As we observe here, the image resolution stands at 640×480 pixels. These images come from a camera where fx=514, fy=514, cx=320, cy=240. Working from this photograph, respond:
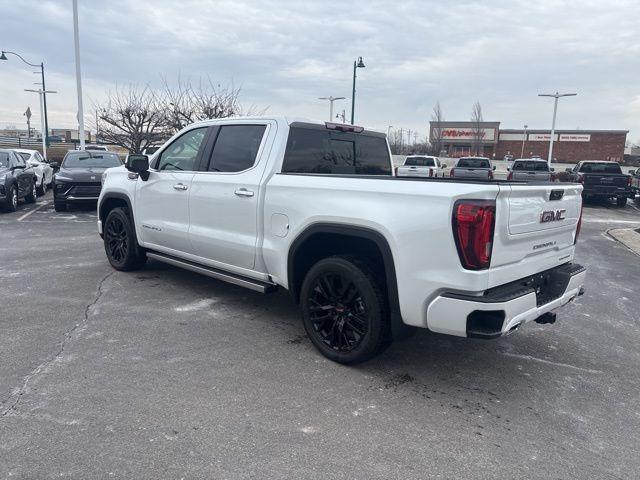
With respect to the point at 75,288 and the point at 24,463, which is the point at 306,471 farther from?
the point at 75,288

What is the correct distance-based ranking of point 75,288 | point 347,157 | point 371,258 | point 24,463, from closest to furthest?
1. point 24,463
2. point 371,258
3. point 347,157
4. point 75,288

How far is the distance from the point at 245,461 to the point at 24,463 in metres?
1.15

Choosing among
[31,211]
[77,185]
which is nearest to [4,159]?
[31,211]

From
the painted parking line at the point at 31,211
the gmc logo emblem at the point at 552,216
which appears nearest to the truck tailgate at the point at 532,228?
the gmc logo emblem at the point at 552,216

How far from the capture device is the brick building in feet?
206

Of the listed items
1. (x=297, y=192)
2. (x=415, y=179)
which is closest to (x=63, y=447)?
(x=297, y=192)

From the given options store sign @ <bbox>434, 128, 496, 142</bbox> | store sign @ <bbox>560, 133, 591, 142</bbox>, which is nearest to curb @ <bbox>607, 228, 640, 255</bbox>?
store sign @ <bbox>434, 128, 496, 142</bbox>

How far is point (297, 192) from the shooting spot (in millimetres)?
4148

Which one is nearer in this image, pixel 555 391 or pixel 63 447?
pixel 63 447

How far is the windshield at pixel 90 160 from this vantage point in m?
13.4

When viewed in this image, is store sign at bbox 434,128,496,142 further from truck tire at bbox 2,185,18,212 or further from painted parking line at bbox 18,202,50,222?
truck tire at bbox 2,185,18,212

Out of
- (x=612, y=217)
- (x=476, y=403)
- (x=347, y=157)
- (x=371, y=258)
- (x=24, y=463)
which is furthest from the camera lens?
(x=612, y=217)

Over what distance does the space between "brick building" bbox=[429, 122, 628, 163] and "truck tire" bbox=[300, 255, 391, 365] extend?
200 ft

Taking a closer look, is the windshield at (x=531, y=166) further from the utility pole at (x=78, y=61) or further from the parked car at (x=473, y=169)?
the utility pole at (x=78, y=61)
